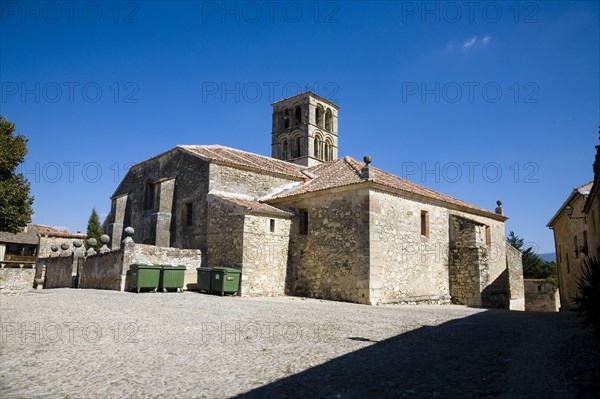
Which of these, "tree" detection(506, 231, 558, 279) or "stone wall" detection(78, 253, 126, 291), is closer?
"stone wall" detection(78, 253, 126, 291)

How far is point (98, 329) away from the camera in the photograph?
7402 millimetres

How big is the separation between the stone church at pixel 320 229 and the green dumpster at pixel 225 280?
42cm

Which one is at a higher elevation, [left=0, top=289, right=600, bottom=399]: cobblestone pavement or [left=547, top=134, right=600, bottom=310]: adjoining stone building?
[left=547, top=134, right=600, bottom=310]: adjoining stone building

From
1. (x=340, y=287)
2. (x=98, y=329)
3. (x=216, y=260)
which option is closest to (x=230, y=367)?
(x=98, y=329)

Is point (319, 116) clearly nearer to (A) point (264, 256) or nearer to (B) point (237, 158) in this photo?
(B) point (237, 158)

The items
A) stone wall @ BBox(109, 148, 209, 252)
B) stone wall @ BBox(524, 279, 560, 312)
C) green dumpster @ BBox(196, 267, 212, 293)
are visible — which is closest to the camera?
green dumpster @ BBox(196, 267, 212, 293)

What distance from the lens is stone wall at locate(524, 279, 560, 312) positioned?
2548 centimetres

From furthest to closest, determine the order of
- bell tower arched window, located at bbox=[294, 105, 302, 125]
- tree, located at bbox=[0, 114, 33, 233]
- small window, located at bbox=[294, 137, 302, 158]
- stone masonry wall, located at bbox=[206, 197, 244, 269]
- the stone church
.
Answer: bell tower arched window, located at bbox=[294, 105, 302, 125] → small window, located at bbox=[294, 137, 302, 158] → tree, located at bbox=[0, 114, 33, 233] → stone masonry wall, located at bbox=[206, 197, 244, 269] → the stone church

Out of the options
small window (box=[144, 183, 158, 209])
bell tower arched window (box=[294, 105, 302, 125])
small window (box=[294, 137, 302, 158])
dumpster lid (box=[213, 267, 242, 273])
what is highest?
bell tower arched window (box=[294, 105, 302, 125])

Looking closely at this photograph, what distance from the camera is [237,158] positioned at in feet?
68.0

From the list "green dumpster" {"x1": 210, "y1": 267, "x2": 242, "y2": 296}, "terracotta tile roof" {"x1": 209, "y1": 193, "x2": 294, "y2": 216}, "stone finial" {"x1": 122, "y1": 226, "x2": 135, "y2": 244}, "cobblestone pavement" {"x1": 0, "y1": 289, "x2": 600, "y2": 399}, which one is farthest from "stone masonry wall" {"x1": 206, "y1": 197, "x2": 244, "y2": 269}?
"cobblestone pavement" {"x1": 0, "y1": 289, "x2": 600, "y2": 399}

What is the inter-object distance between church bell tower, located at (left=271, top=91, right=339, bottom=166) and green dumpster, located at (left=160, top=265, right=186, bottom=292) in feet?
53.9

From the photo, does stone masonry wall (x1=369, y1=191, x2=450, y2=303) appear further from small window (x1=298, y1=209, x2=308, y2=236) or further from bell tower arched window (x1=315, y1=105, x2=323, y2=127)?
bell tower arched window (x1=315, y1=105, x2=323, y2=127)

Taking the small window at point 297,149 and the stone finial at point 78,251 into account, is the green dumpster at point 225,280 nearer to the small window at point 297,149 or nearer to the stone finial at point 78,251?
the stone finial at point 78,251
